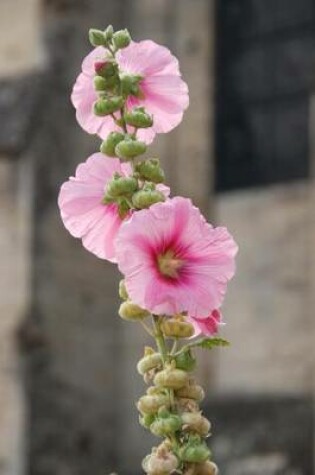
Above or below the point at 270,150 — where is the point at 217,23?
above

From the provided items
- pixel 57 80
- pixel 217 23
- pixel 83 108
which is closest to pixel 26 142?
pixel 57 80

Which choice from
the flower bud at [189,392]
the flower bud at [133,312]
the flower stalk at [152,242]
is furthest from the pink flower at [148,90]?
the flower bud at [189,392]

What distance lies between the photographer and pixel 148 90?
2.18 m

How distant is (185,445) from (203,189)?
13.1m

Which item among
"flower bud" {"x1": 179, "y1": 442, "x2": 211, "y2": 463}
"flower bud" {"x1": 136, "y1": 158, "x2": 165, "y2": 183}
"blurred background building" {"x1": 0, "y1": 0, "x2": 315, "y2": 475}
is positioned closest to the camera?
"flower bud" {"x1": 179, "y1": 442, "x2": 211, "y2": 463}

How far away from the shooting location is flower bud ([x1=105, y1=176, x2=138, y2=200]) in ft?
6.71

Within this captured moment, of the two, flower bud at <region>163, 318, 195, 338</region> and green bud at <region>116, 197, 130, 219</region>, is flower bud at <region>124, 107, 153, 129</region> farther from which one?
flower bud at <region>163, 318, 195, 338</region>

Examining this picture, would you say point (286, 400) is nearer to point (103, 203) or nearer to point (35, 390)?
point (35, 390)

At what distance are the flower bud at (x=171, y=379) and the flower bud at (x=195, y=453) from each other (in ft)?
0.26

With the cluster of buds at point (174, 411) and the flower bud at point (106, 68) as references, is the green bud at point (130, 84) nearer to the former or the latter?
the flower bud at point (106, 68)

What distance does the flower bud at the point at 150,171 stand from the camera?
81.3 inches

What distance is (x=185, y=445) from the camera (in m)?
1.98

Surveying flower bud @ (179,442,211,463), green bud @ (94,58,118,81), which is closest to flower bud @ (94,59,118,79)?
green bud @ (94,58,118,81)

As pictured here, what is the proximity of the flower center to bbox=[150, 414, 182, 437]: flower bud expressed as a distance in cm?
18
